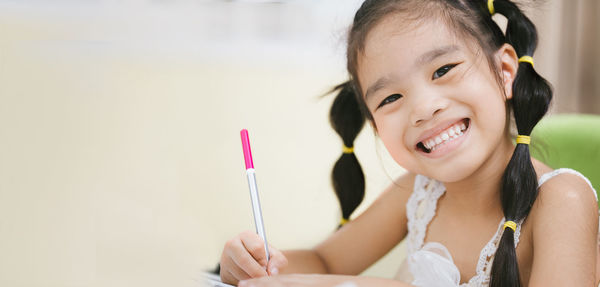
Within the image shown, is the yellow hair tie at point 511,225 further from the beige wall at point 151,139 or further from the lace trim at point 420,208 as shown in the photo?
the beige wall at point 151,139

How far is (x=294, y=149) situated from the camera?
3.93 feet

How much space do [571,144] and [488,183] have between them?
235 mm

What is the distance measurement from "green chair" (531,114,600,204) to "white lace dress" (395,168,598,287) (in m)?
0.15

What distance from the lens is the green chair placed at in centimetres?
80

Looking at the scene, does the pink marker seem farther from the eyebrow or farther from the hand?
the eyebrow

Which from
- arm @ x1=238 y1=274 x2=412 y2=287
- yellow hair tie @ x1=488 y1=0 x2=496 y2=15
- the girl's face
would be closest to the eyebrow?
the girl's face

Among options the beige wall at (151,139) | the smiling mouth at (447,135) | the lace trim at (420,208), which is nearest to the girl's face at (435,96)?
the smiling mouth at (447,135)

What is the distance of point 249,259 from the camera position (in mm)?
610

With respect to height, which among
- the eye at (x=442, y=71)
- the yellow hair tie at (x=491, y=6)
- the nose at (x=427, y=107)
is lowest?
the nose at (x=427, y=107)

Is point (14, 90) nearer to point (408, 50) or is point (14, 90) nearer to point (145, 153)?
point (145, 153)

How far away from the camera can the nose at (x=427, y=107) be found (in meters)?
0.61

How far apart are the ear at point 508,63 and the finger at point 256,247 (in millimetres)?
327

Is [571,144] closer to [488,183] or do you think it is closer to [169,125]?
[488,183]

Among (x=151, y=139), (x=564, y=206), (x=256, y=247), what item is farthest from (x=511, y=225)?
(x=151, y=139)
